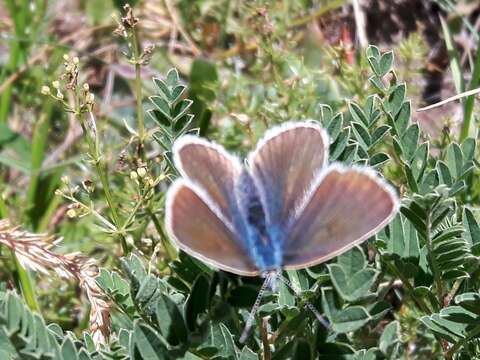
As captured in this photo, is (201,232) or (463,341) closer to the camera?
(201,232)

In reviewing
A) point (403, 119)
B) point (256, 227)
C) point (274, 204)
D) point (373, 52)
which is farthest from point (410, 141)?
point (256, 227)

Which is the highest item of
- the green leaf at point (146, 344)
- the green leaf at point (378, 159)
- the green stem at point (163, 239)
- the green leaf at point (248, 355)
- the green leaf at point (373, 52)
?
the green leaf at point (373, 52)

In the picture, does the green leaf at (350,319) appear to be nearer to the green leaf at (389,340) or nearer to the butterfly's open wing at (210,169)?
the green leaf at (389,340)

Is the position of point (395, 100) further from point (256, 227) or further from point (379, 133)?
point (256, 227)

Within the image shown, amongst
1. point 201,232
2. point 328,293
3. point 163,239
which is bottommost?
point 163,239

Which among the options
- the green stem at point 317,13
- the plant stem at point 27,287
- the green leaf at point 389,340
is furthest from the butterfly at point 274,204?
the green stem at point 317,13

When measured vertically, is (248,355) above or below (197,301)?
below

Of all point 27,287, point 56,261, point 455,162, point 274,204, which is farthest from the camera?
point 27,287

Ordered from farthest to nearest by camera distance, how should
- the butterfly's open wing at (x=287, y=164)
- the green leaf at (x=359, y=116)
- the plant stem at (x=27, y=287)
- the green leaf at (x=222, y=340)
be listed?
the plant stem at (x=27, y=287)
the green leaf at (x=359, y=116)
the butterfly's open wing at (x=287, y=164)
the green leaf at (x=222, y=340)
